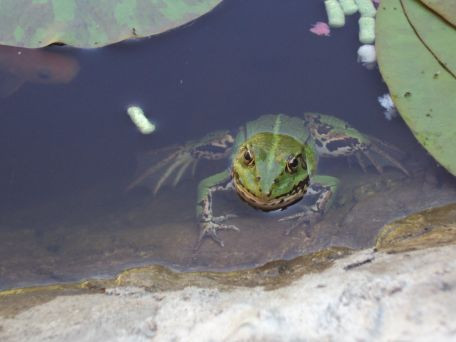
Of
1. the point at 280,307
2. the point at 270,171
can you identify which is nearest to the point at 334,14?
the point at 270,171

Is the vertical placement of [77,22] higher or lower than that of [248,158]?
higher

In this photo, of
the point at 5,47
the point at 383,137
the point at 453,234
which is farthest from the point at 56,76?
the point at 453,234

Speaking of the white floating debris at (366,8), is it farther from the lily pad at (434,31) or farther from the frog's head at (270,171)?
the frog's head at (270,171)

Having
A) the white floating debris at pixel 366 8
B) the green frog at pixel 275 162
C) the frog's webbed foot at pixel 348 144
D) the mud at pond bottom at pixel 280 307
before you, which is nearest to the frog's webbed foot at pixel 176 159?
the green frog at pixel 275 162

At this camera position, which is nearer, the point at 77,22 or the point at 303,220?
the point at 303,220

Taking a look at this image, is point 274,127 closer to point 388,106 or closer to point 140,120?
point 388,106

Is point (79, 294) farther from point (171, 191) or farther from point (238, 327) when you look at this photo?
point (171, 191)
